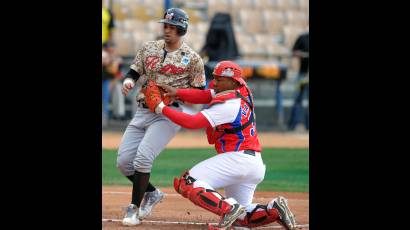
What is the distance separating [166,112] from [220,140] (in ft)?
1.76

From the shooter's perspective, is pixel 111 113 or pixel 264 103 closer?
pixel 111 113

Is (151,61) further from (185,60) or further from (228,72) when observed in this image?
(228,72)

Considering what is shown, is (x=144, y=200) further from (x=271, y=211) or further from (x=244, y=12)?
(x=244, y=12)

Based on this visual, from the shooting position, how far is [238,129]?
7.46 m

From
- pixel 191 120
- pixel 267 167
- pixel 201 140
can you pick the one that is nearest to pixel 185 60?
pixel 191 120

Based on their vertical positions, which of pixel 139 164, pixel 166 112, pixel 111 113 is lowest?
A: pixel 111 113

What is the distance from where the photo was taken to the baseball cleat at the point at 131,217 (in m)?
7.89

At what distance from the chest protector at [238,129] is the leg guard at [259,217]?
20.9 inches

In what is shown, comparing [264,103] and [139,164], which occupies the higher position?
[139,164]
